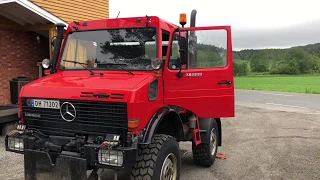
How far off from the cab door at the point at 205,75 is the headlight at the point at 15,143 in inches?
79.9

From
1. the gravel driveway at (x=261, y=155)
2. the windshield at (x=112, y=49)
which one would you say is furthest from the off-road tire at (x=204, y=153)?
the windshield at (x=112, y=49)

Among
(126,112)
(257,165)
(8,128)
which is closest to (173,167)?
(126,112)

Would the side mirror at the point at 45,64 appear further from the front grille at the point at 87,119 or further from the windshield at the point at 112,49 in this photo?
the front grille at the point at 87,119

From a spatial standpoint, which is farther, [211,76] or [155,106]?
[211,76]

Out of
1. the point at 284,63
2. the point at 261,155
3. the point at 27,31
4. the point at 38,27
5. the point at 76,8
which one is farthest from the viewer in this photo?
the point at 284,63

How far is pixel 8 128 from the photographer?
8.64 meters

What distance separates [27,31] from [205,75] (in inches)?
342

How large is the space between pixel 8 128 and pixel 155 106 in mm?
5814

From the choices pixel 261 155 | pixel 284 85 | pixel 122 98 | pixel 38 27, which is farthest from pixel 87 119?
Result: pixel 284 85

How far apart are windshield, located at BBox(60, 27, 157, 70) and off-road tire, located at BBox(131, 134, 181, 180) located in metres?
1.07

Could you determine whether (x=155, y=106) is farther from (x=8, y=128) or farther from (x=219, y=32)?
(x=8, y=128)

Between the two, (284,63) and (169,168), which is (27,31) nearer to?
(169,168)

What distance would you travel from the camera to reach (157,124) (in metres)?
4.16

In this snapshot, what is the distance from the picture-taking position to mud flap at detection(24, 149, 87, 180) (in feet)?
12.1
